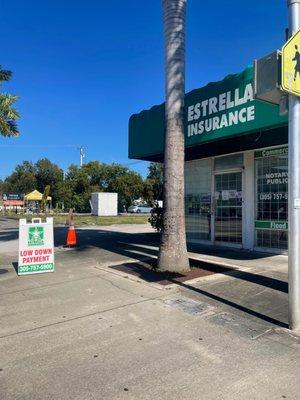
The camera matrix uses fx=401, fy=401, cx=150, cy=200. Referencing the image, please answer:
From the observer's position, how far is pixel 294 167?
5020mm

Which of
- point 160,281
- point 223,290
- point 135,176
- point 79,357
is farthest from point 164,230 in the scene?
point 135,176

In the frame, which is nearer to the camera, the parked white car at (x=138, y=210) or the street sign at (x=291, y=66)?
the street sign at (x=291, y=66)

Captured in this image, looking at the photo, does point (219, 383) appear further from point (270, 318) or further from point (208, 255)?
point (208, 255)

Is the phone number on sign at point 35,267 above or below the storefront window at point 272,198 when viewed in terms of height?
below

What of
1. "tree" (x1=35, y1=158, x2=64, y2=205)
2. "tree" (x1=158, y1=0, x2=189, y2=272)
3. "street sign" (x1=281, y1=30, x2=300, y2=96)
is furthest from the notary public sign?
"tree" (x1=35, y1=158, x2=64, y2=205)

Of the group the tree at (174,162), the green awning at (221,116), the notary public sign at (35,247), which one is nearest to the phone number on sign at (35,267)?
the notary public sign at (35,247)

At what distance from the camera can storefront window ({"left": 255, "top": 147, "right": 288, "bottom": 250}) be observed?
1069 centimetres

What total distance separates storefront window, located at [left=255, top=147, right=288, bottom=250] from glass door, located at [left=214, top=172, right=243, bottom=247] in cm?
70

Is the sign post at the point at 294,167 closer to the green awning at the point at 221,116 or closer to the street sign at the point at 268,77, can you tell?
the street sign at the point at 268,77

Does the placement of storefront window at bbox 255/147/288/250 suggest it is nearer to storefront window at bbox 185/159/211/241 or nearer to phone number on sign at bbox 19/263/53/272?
storefront window at bbox 185/159/211/241

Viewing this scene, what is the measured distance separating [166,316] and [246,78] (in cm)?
602

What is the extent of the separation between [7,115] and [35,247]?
938cm

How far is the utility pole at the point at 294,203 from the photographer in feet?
16.4

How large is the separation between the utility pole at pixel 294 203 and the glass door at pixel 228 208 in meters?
7.00
